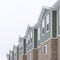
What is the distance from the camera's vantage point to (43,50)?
1476 inches

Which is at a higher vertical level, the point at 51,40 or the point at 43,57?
the point at 51,40

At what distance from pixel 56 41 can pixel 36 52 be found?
1165 cm

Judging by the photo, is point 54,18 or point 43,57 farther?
point 43,57

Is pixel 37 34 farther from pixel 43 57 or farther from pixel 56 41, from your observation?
pixel 56 41

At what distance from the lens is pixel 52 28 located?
33688 mm

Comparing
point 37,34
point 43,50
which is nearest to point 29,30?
point 37,34

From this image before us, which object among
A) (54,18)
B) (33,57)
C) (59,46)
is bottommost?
(33,57)

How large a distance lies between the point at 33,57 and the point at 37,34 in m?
3.41

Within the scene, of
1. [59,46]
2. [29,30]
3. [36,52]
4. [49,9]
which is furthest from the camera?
[29,30]

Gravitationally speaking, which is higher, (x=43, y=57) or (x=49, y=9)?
(x=49, y=9)

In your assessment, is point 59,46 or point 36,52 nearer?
point 59,46

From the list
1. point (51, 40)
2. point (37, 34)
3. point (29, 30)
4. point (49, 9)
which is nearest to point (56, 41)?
point (51, 40)

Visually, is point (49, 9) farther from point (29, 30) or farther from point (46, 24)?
point (29, 30)

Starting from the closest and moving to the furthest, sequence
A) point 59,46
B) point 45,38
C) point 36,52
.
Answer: point 59,46 < point 45,38 < point 36,52
